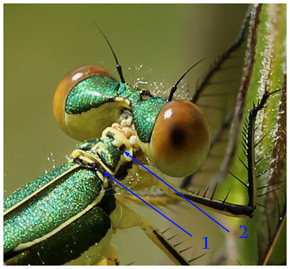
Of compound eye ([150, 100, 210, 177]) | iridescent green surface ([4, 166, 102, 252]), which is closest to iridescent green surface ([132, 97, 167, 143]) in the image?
compound eye ([150, 100, 210, 177])

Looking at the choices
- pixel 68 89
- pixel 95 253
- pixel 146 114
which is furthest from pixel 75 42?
pixel 95 253

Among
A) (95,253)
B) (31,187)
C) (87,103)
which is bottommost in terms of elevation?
(95,253)

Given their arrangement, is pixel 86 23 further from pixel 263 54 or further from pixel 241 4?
pixel 263 54

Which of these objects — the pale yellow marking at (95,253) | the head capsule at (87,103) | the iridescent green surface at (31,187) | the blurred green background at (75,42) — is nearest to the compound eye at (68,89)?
the head capsule at (87,103)

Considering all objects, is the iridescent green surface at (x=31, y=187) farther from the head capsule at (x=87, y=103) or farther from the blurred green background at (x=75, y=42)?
the blurred green background at (x=75, y=42)

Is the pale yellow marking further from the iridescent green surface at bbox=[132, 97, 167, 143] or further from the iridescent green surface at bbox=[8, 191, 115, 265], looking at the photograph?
the iridescent green surface at bbox=[132, 97, 167, 143]

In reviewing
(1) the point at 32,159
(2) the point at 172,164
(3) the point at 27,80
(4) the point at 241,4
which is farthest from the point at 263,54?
(3) the point at 27,80

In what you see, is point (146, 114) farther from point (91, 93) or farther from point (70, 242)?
point (70, 242)
